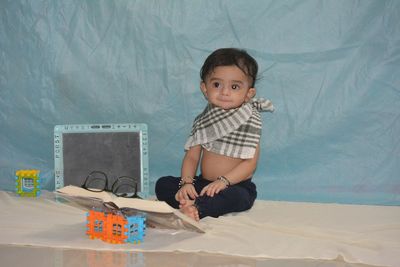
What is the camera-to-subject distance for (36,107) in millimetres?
2002

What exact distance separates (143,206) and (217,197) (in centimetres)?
32

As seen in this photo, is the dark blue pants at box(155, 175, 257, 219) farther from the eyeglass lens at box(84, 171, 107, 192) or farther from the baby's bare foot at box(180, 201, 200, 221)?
the eyeglass lens at box(84, 171, 107, 192)

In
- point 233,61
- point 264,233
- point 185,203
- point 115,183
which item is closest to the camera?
point 264,233

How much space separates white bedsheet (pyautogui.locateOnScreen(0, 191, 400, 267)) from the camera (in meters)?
1.26

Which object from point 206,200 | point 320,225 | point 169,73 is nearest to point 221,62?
point 169,73

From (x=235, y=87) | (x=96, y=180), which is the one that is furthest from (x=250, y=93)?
(x=96, y=180)

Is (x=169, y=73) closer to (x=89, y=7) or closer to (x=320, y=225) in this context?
(x=89, y=7)

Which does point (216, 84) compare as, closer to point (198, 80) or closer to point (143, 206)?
point (198, 80)

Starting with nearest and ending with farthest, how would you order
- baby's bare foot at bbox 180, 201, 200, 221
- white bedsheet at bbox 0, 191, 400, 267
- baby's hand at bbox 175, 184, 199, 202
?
white bedsheet at bbox 0, 191, 400, 267, baby's bare foot at bbox 180, 201, 200, 221, baby's hand at bbox 175, 184, 199, 202

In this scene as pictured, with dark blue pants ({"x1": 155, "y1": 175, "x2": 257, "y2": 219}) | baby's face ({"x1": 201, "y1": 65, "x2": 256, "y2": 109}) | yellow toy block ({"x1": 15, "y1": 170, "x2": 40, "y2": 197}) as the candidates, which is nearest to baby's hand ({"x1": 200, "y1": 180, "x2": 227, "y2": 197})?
dark blue pants ({"x1": 155, "y1": 175, "x2": 257, "y2": 219})

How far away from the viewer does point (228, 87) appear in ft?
5.47

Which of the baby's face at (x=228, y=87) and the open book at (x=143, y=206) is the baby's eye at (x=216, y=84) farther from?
the open book at (x=143, y=206)

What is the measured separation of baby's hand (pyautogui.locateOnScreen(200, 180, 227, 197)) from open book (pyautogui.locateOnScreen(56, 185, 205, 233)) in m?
0.18

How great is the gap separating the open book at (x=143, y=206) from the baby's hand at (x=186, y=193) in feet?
0.65
